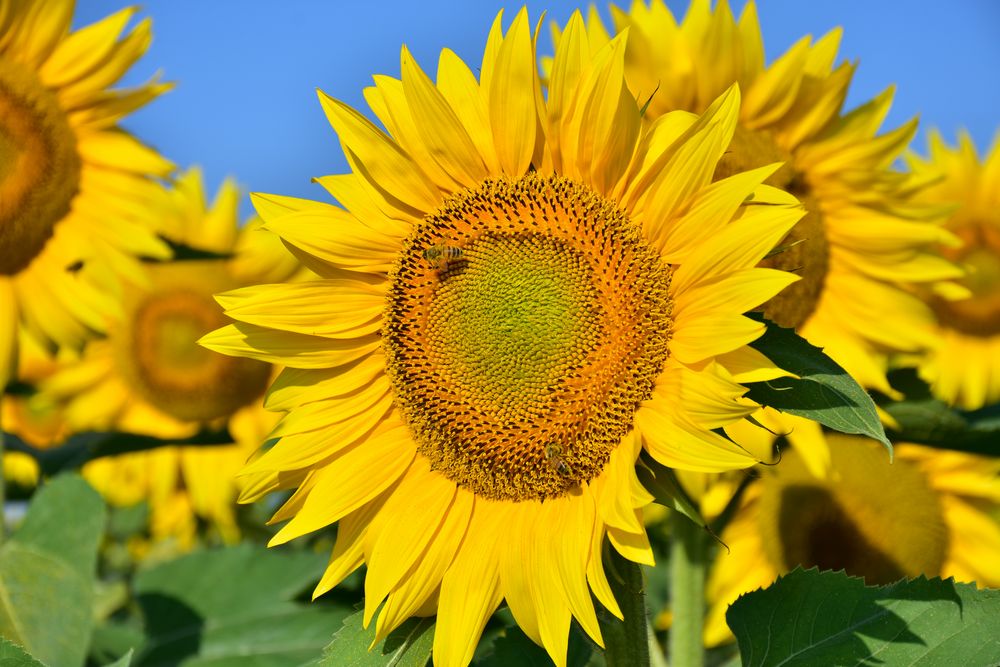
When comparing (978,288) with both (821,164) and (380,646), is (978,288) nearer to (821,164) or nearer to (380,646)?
(821,164)

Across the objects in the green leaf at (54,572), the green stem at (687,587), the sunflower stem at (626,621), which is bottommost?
the green leaf at (54,572)

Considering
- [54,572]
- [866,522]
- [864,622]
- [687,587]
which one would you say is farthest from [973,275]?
[54,572]

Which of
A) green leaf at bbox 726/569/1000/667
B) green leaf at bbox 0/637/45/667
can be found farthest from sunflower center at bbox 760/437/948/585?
green leaf at bbox 0/637/45/667

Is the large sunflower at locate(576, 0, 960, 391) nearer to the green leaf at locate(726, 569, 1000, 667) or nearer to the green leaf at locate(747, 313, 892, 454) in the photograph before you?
the green leaf at locate(726, 569, 1000, 667)

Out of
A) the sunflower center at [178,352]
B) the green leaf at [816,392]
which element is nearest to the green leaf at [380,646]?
the green leaf at [816,392]

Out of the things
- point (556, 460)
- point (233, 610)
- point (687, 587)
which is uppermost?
point (556, 460)

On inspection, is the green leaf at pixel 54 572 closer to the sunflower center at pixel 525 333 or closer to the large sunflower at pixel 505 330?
the large sunflower at pixel 505 330
